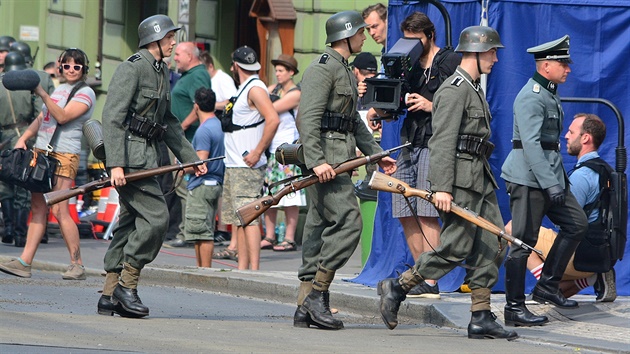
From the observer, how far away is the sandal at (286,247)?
15.1 m

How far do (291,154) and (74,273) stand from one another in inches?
151

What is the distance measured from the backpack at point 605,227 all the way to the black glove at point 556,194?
0.82 meters

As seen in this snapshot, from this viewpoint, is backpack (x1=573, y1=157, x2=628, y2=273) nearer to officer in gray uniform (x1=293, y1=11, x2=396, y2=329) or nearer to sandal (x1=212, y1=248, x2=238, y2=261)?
officer in gray uniform (x1=293, y1=11, x2=396, y2=329)

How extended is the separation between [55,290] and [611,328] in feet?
14.5

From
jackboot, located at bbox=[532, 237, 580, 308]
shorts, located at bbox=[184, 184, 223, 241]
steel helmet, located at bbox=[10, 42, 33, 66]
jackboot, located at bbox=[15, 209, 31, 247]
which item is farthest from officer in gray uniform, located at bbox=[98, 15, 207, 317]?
steel helmet, located at bbox=[10, 42, 33, 66]

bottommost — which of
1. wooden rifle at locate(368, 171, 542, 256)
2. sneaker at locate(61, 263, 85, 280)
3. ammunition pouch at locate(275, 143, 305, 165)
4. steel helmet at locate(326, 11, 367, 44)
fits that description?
sneaker at locate(61, 263, 85, 280)

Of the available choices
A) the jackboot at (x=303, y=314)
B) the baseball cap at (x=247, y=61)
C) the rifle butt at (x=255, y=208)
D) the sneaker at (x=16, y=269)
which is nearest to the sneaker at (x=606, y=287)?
the jackboot at (x=303, y=314)

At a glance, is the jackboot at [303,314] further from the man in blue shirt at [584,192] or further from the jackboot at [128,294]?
the man in blue shirt at [584,192]

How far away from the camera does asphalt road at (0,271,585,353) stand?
25.8 ft

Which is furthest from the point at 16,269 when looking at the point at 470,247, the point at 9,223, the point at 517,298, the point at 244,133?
the point at 470,247

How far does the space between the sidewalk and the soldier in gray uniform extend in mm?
471

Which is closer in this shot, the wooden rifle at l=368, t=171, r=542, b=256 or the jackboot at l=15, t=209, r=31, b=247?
the wooden rifle at l=368, t=171, r=542, b=256

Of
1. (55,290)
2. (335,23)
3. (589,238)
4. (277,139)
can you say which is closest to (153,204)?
(335,23)

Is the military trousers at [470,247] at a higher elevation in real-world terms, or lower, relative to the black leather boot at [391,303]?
higher
